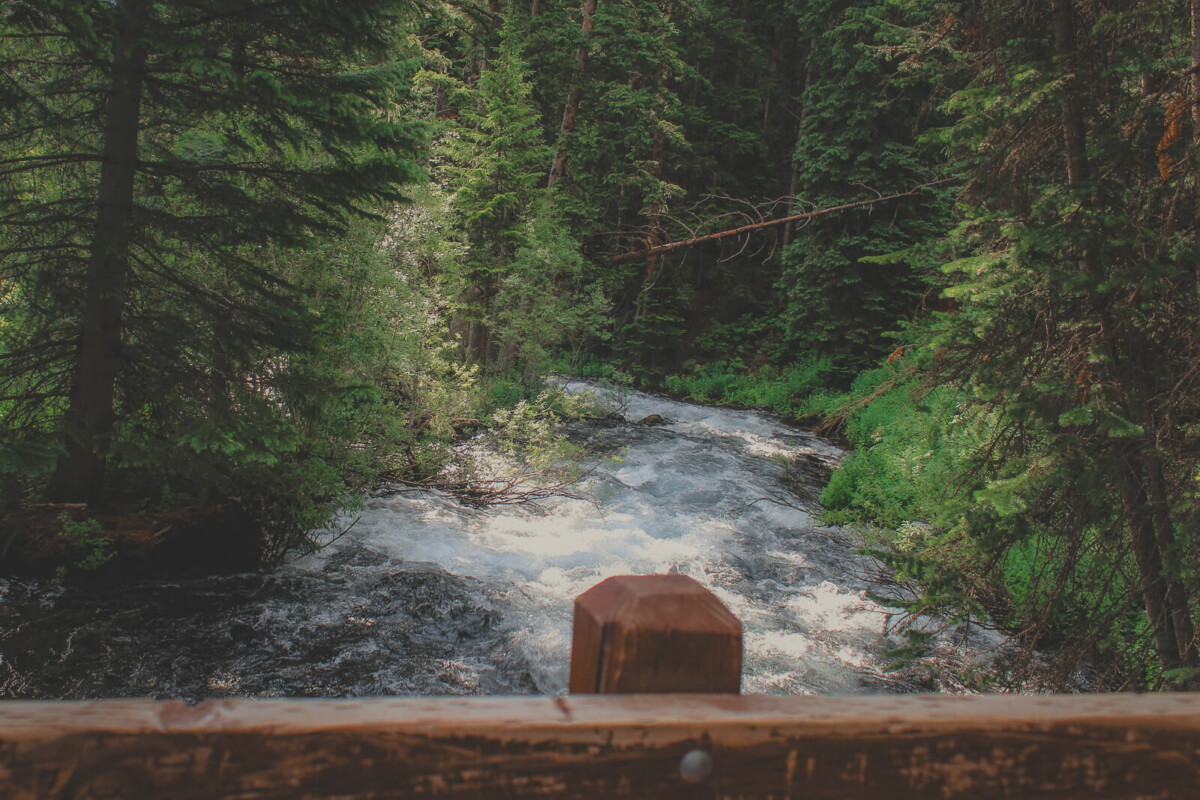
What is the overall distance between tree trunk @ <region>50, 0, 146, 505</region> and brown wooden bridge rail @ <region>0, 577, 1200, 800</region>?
5.62 m

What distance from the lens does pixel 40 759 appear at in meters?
0.81

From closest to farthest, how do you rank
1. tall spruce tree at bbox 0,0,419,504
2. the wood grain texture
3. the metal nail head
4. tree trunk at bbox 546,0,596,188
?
the wood grain texture < the metal nail head < tall spruce tree at bbox 0,0,419,504 < tree trunk at bbox 546,0,596,188

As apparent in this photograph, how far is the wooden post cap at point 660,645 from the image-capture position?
111 centimetres

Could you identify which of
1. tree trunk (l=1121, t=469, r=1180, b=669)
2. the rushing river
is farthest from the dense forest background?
the rushing river

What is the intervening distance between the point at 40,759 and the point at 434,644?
5487 mm

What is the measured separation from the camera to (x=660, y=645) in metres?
1.12

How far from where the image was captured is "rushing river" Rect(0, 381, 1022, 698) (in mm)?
5141

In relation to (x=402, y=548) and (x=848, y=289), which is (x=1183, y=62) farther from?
(x=848, y=289)

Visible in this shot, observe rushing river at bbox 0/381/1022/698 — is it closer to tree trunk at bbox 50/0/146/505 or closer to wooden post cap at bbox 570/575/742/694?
tree trunk at bbox 50/0/146/505

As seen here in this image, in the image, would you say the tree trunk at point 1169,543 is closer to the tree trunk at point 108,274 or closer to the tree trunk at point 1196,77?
the tree trunk at point 1196,77

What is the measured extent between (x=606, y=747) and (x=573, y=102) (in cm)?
1991

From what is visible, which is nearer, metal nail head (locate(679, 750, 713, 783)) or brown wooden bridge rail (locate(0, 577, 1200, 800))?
brown wooden bridge rail (locate(0, 577, 1200, 800))

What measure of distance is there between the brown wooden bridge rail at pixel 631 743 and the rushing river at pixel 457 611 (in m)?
3.70

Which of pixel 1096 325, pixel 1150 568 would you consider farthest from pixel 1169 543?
pixel 1096 325
